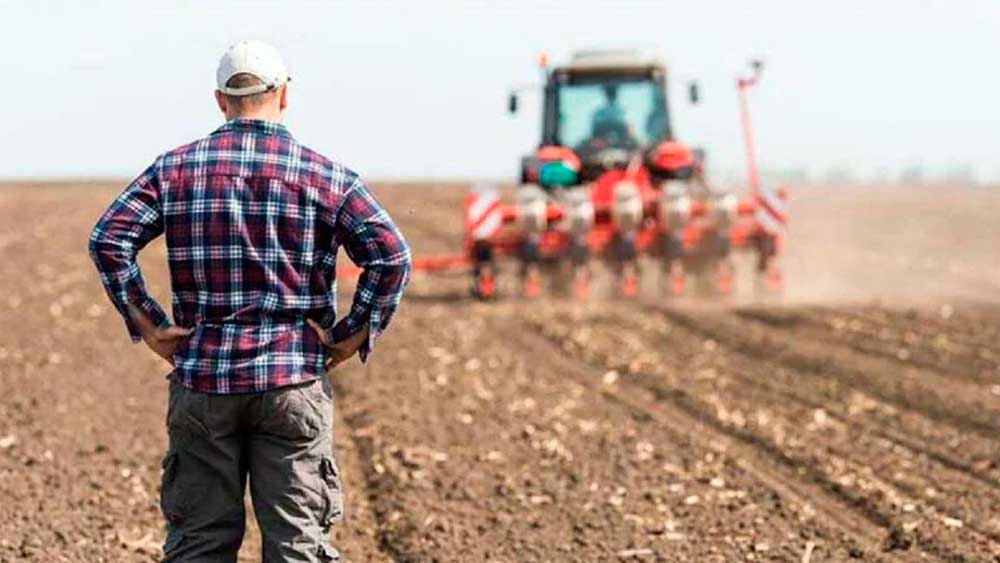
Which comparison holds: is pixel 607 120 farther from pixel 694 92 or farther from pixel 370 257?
pixel 370 257

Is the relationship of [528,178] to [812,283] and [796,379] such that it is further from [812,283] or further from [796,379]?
[796,379]

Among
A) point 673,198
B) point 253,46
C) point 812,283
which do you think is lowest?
point 812,283

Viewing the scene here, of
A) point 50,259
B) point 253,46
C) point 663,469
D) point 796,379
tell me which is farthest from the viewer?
point 50,259

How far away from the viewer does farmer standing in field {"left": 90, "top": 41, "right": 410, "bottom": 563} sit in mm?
3826

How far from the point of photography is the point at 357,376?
10.5 m

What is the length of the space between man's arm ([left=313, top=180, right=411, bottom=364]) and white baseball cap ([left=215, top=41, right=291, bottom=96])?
33 centimetres

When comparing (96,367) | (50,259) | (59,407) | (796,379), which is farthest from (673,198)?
(50,259)

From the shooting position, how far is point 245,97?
3.84 metres

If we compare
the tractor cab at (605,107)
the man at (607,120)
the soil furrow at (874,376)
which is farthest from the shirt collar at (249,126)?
the man at (607,120)

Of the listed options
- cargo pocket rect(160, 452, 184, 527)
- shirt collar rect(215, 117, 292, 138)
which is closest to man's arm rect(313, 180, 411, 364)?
shirt collar rect(215, 117, 292, 138)

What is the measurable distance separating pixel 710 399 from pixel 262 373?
5902mm

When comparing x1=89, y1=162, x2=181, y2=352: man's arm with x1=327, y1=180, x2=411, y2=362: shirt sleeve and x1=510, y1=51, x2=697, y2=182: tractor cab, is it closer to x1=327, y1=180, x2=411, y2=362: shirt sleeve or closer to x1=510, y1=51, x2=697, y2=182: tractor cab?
x1=327, y1=180, x2=411, y2=362: shirt sleeve

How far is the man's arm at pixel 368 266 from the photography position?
388 centimetres

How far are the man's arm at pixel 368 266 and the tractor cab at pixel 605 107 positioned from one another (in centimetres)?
1170
